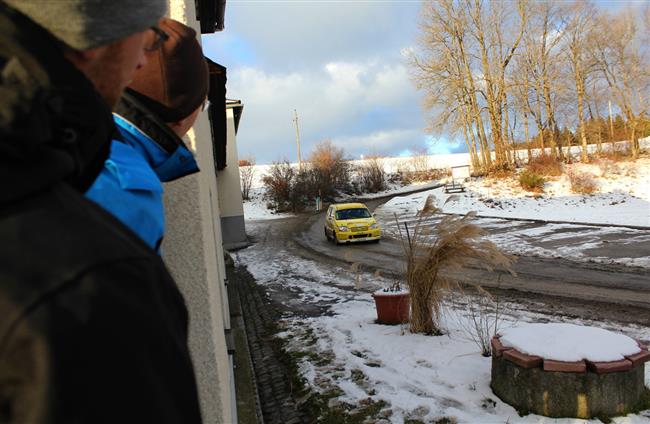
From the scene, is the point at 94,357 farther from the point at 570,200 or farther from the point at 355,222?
the point at 570,200

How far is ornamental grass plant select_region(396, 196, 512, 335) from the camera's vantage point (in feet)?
17.0

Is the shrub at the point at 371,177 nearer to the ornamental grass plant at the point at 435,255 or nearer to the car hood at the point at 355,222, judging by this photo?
the car hood at the point at 355,222

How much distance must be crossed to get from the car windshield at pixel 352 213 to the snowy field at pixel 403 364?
971 cm

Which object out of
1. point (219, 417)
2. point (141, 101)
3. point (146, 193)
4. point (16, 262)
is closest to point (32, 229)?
point (16, 262)

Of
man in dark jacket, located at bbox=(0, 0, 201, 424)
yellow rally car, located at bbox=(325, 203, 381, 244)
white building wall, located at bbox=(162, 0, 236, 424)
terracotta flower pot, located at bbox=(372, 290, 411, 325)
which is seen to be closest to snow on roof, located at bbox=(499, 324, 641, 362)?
terracotta flower pot, located at bbox=(372, 290, 411, 325)

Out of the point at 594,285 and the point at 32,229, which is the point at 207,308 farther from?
the point at 594,285

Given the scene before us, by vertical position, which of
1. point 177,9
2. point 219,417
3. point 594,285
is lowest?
point 594,285

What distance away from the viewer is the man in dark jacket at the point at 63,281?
52 centimetres

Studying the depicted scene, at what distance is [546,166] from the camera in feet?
90.7

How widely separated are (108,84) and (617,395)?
419 cm

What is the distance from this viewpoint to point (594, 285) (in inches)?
345

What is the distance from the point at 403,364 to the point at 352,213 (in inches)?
535

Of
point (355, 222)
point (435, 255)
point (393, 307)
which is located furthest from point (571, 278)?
point (355, 222)

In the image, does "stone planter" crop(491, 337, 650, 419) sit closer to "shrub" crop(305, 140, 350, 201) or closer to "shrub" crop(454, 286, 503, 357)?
"shrub" crop(454, 286, 503, 357)
